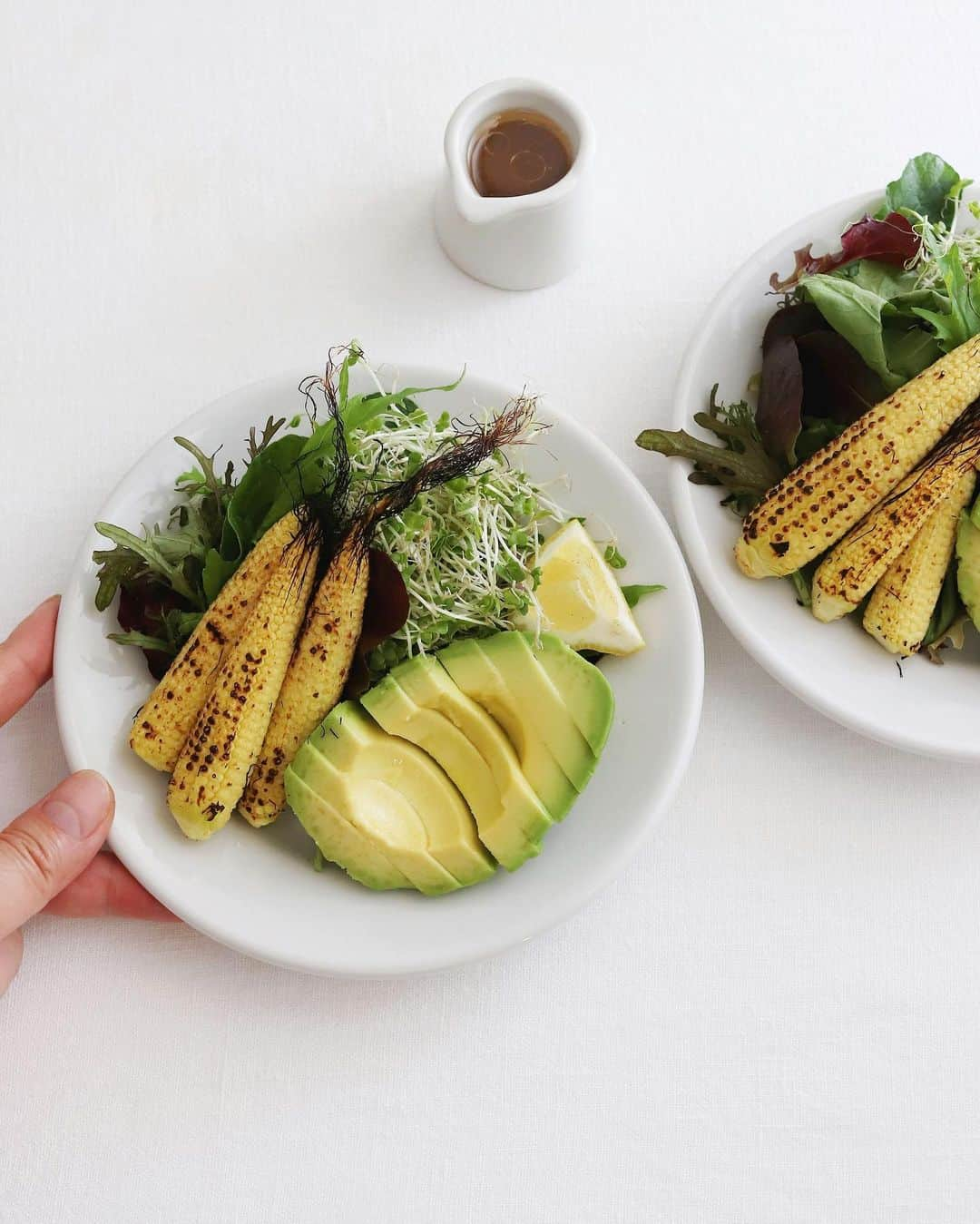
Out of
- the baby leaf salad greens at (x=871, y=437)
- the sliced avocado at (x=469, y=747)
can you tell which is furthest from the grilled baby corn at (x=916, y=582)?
the sliced avocado at (x=469, y=747)

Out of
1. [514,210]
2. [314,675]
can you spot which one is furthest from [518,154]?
[314,675]

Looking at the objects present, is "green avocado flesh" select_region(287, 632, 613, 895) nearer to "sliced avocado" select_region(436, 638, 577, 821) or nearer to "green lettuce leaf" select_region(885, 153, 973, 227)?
"sliced avocado" select_region(436, 638, 577, 821)

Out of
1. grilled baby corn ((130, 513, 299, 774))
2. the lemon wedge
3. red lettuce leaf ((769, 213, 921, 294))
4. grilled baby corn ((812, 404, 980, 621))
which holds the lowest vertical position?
grilled baby corn ((812, 404, 980, 621))

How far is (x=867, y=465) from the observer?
1657 mm

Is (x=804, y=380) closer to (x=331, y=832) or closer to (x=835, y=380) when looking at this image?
(x=835, y=380)

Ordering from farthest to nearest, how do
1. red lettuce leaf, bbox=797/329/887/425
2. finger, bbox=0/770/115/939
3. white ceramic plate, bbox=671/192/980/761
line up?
red lettuce leaf, bbox=797/329/887/425 → white ceramic plate, bbox=671/192/980/761 → finger, bbox=0/770/115/939

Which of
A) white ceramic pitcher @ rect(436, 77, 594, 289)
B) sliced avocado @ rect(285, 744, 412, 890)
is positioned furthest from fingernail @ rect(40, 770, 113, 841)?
white ceramic pitcher @ rect(436, 77, 594, 289)

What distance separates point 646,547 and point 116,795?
87 centimetres

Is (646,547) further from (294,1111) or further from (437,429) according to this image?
(294,1111)

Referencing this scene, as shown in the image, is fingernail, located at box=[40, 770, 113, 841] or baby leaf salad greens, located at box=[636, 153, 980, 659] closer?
fingernail, located at box=[40, 770, 113, 841]

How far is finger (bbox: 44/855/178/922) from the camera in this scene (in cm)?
157

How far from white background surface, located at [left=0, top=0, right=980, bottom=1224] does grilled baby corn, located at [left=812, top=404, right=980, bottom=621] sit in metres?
0.23

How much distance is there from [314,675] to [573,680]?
0.37m

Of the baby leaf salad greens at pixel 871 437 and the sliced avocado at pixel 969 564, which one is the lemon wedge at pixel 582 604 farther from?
the sliced avocado at pixel 969 564
